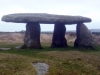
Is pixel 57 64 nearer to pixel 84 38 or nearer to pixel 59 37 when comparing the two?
pixel 84 38

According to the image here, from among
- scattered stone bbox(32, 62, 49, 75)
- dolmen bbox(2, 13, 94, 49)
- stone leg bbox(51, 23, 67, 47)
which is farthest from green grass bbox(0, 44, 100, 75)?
stone leg bbox(51, 23, 67, 47)

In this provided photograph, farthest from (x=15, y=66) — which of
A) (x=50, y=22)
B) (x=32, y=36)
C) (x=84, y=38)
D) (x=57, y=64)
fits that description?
(x=84, y=38)

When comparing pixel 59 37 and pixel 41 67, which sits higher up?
pixel 41 67

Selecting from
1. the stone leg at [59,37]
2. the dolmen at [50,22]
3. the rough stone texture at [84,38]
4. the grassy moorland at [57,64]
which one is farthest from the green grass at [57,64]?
the stone leg at [59,37]

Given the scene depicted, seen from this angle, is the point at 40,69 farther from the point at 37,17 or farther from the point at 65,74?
the point at 37,17

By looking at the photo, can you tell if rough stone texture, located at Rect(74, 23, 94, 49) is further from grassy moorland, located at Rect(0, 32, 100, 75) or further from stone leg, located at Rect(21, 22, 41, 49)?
grassy moorland, located at Rect(0, 32, 100, 75)

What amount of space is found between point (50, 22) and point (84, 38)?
378 cm

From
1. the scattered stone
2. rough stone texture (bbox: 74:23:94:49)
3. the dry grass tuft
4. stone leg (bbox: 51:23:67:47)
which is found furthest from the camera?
stone leg (bbox: 51:23:67:47)

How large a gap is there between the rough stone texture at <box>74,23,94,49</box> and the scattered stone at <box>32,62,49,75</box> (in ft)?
30.4

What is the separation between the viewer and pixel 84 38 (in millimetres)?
26375

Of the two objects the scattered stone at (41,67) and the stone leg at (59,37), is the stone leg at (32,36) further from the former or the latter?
the scattered stone at (41,67)

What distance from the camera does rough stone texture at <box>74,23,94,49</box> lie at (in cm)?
2601

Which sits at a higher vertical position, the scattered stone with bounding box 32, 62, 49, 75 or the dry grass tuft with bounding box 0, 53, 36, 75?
the dry grass tuft with bounding box 0, 53, 36, 75

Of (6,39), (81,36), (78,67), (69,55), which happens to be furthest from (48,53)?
(6,39)
